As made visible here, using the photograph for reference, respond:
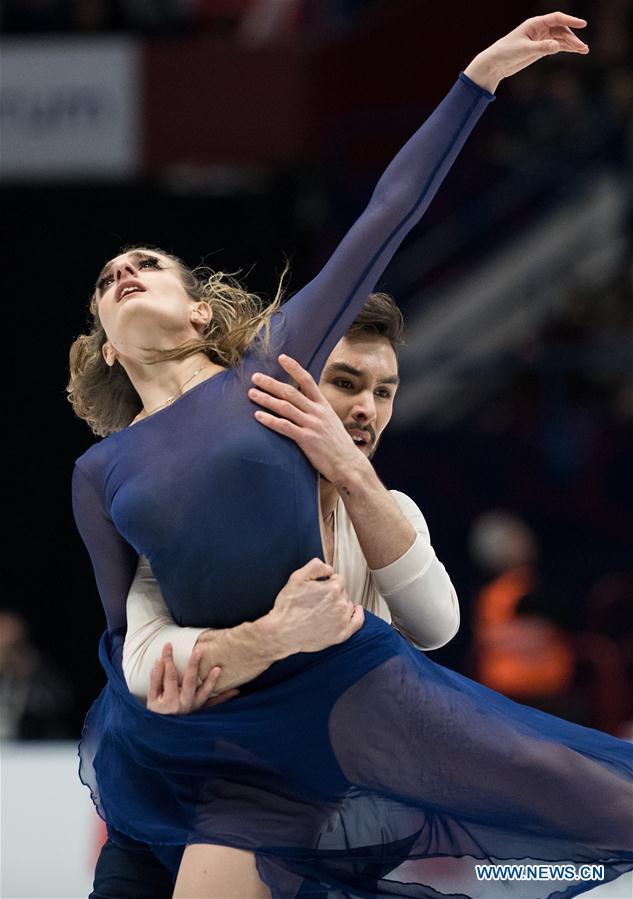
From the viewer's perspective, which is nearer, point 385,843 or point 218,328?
point 385,843

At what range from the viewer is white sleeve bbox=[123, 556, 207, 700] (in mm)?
2469

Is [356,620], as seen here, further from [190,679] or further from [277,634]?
[190,679]

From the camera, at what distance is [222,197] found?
9102 millimetres

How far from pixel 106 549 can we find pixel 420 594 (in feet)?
1.85

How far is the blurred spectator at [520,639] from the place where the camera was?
6270 millimetres

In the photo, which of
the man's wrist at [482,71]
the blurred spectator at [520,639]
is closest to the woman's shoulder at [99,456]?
the man's wrist at [482,71]

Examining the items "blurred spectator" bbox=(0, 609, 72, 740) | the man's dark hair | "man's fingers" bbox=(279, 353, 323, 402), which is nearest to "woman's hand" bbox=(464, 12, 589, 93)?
the man's dark hair

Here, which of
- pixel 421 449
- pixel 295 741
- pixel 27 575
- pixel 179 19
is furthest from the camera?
pixel 27 575

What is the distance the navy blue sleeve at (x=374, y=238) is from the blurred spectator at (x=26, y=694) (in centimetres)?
437

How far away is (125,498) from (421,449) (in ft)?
18.5

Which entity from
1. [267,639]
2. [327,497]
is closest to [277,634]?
[267,639]

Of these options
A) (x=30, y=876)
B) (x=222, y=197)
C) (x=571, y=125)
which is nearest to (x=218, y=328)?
(x=30, y=876)

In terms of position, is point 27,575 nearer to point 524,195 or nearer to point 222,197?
point 222,197

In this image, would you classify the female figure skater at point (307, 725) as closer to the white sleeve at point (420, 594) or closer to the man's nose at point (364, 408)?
the white sleeve at point (420, 594)
